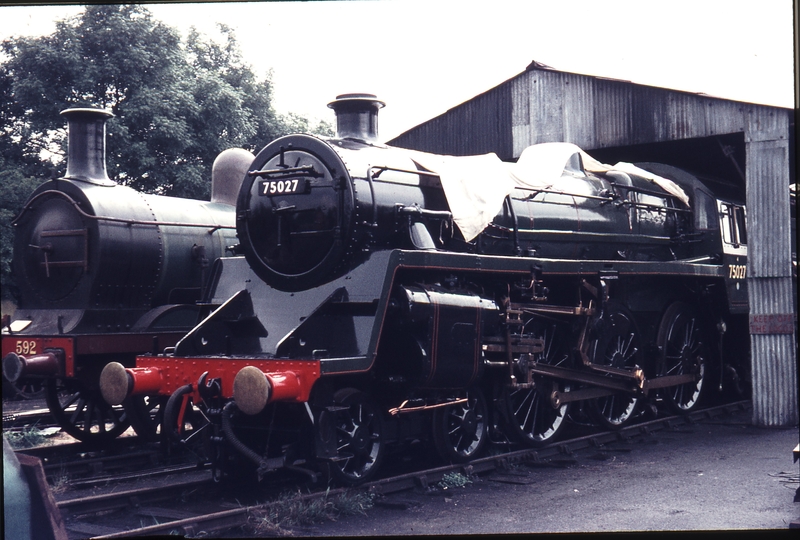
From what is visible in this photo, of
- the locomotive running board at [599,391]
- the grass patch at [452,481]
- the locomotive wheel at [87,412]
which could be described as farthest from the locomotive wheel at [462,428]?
the locomotive wheel at [87,412]

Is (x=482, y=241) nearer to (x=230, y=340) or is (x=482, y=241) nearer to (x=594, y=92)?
(x=230, y=340)

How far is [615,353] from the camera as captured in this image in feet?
29.0

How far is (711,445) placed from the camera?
8305mm

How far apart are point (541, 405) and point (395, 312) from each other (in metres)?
2.59

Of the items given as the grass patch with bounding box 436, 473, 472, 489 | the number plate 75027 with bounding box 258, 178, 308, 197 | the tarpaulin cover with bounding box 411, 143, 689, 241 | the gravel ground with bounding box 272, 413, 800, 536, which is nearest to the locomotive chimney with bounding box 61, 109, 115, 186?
the number plate 75027 with bounding box 258, 178, 308, 197

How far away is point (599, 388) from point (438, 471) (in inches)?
109

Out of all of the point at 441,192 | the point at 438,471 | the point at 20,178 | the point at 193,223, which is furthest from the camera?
the point at 20,178

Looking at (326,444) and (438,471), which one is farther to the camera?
(438,471)

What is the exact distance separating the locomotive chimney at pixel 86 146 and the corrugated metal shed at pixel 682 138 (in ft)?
20.8

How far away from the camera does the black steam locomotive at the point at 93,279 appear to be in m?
7.79

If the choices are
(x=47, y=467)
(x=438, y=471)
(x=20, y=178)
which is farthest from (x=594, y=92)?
(x=47, y=467)

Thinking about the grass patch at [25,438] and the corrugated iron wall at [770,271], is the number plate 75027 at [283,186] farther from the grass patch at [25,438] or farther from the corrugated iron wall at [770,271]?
the corrugated iron wall at [770,271]

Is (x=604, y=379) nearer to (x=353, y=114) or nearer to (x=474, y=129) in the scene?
(x=353, y=114)

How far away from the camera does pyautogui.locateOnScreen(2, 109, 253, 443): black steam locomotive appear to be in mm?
7785
